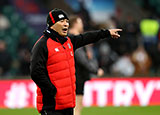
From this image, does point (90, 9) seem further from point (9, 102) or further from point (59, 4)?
point (9, 102)

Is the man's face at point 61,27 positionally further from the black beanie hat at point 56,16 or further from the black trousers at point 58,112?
the black trousers at point 58,112

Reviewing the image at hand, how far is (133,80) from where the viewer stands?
13.0 m

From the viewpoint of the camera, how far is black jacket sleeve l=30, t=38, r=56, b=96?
5500 mm

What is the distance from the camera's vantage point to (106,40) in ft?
48.2

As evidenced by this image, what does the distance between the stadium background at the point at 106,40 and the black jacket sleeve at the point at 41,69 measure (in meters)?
5.97

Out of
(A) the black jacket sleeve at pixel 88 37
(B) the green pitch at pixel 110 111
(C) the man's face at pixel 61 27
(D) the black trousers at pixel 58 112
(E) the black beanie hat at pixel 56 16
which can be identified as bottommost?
(B) the green pitch at pixel 110 111

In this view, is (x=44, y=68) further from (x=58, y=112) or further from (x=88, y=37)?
(x=88, y=37)

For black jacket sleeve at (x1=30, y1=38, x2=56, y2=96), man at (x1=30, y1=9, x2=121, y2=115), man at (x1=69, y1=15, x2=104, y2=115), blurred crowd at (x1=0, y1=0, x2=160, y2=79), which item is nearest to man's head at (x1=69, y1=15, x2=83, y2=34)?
man at (x1=69, y1=15, x2=104, y2=115)

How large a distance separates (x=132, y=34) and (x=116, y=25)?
659 mm

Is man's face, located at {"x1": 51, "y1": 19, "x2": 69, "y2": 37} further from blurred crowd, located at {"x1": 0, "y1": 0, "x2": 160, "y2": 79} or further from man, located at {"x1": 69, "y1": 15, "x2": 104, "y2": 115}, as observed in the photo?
blurred crowd, located at {"x1": 0, "y1": 0, "x2": 160, "y2": 79}

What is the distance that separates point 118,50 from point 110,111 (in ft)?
10.8

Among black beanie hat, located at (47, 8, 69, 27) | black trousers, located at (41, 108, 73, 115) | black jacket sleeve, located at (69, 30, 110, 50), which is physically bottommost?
black trousers, located at (41, 108, 73, 115)

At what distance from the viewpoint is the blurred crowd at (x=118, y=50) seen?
46.1 ft

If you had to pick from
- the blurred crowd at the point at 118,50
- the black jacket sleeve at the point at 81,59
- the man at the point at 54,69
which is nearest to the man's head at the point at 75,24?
the black jacket sleeve at the point at 81,59
